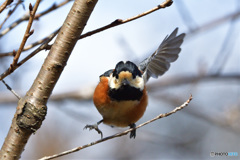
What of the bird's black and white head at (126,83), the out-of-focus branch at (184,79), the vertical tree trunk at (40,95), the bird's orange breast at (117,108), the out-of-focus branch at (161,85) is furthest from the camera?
the out-of-focus branch at (184,79)

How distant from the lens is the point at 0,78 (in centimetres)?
165

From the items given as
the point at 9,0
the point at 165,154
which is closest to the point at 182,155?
the point at 165,154

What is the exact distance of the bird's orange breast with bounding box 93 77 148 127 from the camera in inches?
93.7

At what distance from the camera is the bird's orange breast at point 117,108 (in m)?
2.38

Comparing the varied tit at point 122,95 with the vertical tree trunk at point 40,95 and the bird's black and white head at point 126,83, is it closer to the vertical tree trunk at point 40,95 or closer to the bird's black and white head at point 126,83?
the bird's black and white head at point 126,83

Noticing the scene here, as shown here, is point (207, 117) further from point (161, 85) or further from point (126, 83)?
point (126, 83)

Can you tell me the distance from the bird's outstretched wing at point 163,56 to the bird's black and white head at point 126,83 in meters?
0.41

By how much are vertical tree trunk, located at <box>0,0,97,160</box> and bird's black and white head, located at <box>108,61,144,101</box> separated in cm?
66

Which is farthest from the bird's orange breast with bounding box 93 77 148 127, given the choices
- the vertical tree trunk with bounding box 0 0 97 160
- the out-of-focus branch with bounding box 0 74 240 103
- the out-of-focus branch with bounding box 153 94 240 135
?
the out-of-focus branch with bounding box 153 94 240 135

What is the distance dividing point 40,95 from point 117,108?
32.1 inches

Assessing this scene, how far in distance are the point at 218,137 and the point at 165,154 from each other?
105 inches

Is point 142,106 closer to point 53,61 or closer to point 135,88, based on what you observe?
point 135,88

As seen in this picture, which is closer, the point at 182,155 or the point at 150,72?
the point at 150,72

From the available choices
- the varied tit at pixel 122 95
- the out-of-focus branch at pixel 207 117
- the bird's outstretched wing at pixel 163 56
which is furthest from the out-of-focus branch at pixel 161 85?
the varied tit at pixel 122 95
